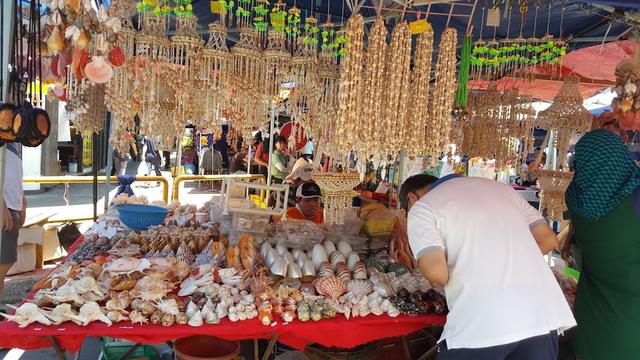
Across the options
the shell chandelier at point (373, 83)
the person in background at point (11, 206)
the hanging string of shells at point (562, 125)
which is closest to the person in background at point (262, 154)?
the person in background at point (11, 206)

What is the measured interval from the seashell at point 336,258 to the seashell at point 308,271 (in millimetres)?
123

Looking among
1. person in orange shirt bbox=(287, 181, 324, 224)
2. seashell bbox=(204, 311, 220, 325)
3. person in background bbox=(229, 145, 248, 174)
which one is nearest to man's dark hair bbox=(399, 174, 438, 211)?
seashell bbox=(204, 311, 220, 325)

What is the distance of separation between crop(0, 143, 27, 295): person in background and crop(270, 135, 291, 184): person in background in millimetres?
3388

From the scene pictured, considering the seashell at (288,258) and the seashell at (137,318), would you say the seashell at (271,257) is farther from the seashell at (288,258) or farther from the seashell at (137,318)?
the seashell at (137,318)

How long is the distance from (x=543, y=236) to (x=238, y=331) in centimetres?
133

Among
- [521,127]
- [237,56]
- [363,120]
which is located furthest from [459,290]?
[521,127]

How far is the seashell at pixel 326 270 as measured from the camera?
7.62 ft

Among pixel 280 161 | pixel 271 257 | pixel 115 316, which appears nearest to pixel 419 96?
pixel 271 257

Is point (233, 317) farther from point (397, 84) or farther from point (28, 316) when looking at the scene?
point (397, 84)

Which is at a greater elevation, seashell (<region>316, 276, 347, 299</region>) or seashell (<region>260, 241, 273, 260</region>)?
seashell (<region>260, 241, 273, 260</region>)

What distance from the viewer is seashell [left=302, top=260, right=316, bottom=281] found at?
7.71ft

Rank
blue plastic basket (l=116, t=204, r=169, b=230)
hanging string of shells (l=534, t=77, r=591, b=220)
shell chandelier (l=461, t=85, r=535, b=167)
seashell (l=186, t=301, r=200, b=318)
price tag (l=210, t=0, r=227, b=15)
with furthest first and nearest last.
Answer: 1. shell chandelier (l=461, t=85, r=535, b=167)
2. hanging string of shells (l=534, t=77, r=591, b=220)
3. blue plastic basket (l=116, t=204, r=169, b=230)
4. price tag (l=210, t=0, r=227, b=15)
5. seashell (l=186, t=301, r=200, b=318)

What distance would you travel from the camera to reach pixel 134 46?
263cm

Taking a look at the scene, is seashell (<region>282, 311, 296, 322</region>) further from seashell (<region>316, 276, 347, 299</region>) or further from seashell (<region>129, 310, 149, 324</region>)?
seashell (<region>129, 310, 149, 324</region>)
